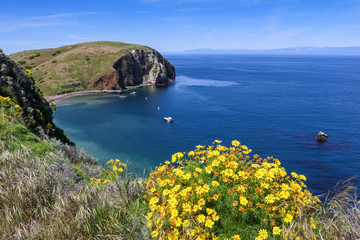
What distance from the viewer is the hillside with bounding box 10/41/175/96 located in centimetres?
12606

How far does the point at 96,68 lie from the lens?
454ft

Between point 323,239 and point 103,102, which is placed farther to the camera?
point 103,102

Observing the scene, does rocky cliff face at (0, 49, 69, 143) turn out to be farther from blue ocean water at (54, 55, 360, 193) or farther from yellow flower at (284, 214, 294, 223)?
blue ocean water at (54, 55, 360, 193)

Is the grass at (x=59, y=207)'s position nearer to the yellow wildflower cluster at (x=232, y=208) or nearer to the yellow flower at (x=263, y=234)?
the yellow wildflower cluster at (x=232, y=208)

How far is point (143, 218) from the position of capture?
6.05 metres

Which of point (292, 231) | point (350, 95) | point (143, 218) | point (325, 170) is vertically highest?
point (292, 231)

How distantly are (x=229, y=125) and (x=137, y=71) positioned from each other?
9671cm

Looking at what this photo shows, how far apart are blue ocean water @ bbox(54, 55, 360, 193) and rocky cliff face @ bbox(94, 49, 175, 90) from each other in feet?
61.4

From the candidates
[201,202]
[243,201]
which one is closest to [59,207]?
[201,202]

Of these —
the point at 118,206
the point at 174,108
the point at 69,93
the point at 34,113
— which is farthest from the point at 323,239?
the point at 69,93

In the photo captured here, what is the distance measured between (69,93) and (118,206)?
12541 cm

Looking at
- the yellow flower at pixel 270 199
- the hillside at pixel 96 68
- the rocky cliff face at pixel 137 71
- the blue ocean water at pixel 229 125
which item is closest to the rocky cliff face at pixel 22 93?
the yellow flower at pixel 270 199

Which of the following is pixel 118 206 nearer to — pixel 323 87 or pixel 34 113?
pixel 34 113

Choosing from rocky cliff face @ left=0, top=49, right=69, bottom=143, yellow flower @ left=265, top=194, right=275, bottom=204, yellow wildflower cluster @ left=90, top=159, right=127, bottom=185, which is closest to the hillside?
rocky cliff face @ left=0, top=49, right=69, bottom=143
